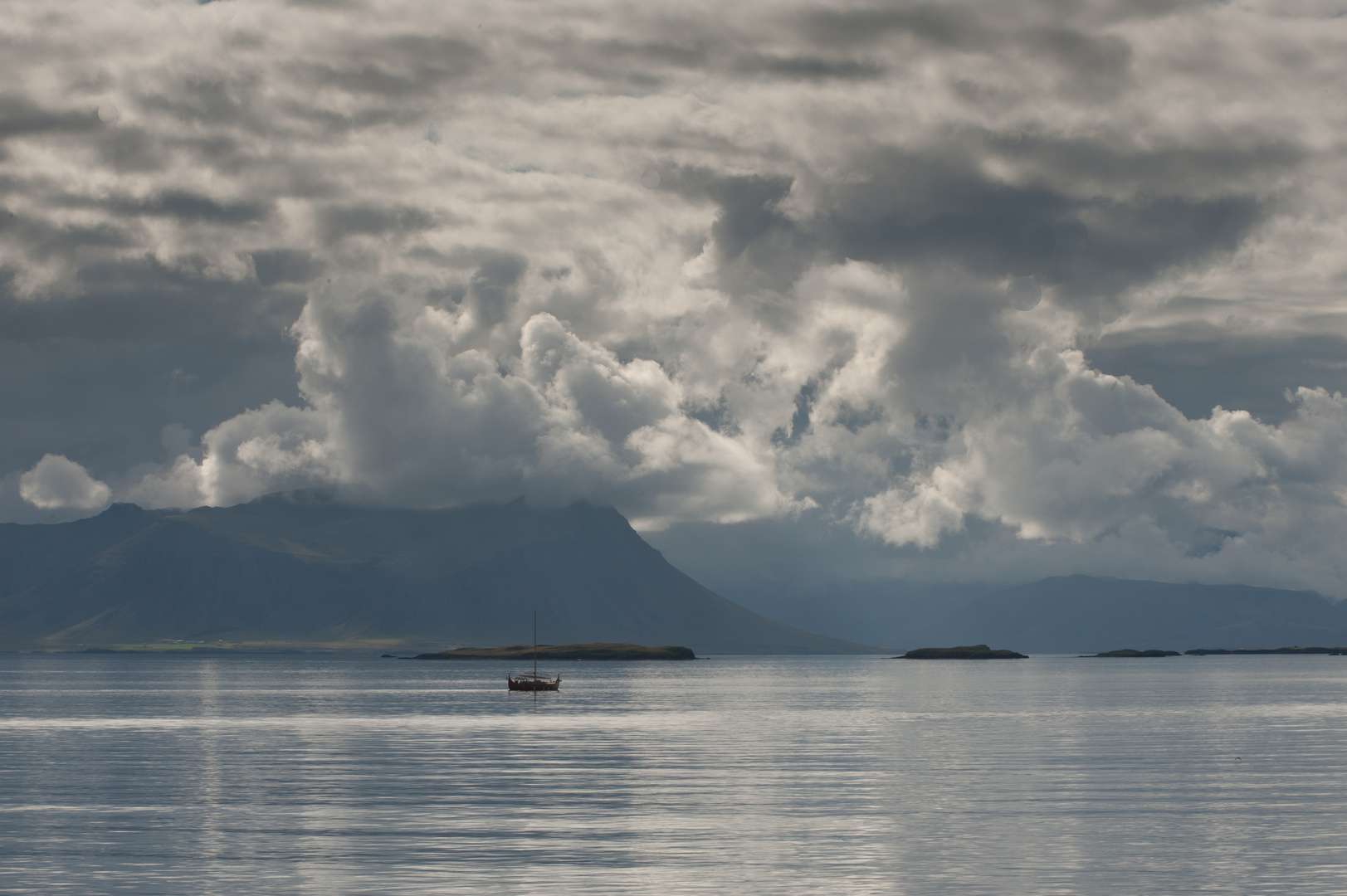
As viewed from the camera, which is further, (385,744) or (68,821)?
(385,744)

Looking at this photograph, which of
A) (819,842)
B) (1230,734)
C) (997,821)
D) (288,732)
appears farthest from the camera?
(288,732)

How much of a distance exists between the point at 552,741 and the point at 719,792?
46.3 metres

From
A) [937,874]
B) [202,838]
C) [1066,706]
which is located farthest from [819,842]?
[1066,706]

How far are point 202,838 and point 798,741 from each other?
2572 inches

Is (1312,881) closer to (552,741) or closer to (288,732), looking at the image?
(552,741)

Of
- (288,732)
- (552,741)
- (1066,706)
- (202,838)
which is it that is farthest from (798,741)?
(1066,706)

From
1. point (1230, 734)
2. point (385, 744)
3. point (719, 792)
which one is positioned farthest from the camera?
point (1230, 734)

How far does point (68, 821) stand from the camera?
221 ft

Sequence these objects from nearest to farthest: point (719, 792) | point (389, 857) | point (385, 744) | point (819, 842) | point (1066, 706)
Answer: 1. point (389, 857)
2. point (819, 842)
3. point (719, 792)
4. point (385, 744)
5. point (1066, 706)

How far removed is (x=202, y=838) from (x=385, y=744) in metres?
56.1

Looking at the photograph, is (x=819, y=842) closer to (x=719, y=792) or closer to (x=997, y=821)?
(x=997, y=821)

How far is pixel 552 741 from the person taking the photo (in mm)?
121438

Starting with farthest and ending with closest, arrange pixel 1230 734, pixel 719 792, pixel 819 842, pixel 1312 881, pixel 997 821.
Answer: pixel 1230 734 < pixel 719 792 < pixel 997 821 < pixel 819 842 < pixel 1312 881

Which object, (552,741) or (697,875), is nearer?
(697,875)
